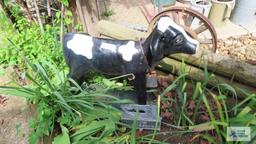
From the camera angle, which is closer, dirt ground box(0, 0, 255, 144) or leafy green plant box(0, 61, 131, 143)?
leafy green plant box(0, 61, 131, 143)

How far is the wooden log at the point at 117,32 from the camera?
245 centimetres

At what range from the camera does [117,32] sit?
2496 millimetres

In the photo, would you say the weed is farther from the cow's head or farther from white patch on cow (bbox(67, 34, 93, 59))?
the cow's head

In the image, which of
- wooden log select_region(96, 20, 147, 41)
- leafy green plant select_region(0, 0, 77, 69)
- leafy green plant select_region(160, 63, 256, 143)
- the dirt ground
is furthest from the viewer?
wooden log select_region(96, 20, 147, 41)

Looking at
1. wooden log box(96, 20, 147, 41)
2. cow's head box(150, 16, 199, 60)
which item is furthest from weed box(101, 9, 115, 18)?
cow's head box(150, 16, 199, 60)

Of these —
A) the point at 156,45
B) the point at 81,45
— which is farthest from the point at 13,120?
the point at 156,45

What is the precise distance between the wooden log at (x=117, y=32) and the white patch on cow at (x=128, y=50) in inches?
30.4

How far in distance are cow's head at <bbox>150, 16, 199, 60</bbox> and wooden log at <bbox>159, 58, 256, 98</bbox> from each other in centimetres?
62

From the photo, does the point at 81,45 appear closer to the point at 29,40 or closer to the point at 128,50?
the point at 128,50

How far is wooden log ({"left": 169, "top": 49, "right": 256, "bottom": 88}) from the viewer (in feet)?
6.50

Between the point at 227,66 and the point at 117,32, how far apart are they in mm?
1099

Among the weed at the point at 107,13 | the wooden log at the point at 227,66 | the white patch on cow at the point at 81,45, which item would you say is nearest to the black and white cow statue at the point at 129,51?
the white patch on cow at the point at 81,45

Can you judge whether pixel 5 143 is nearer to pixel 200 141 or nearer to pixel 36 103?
pixel 36 103

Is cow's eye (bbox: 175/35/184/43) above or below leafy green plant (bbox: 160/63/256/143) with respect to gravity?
above
